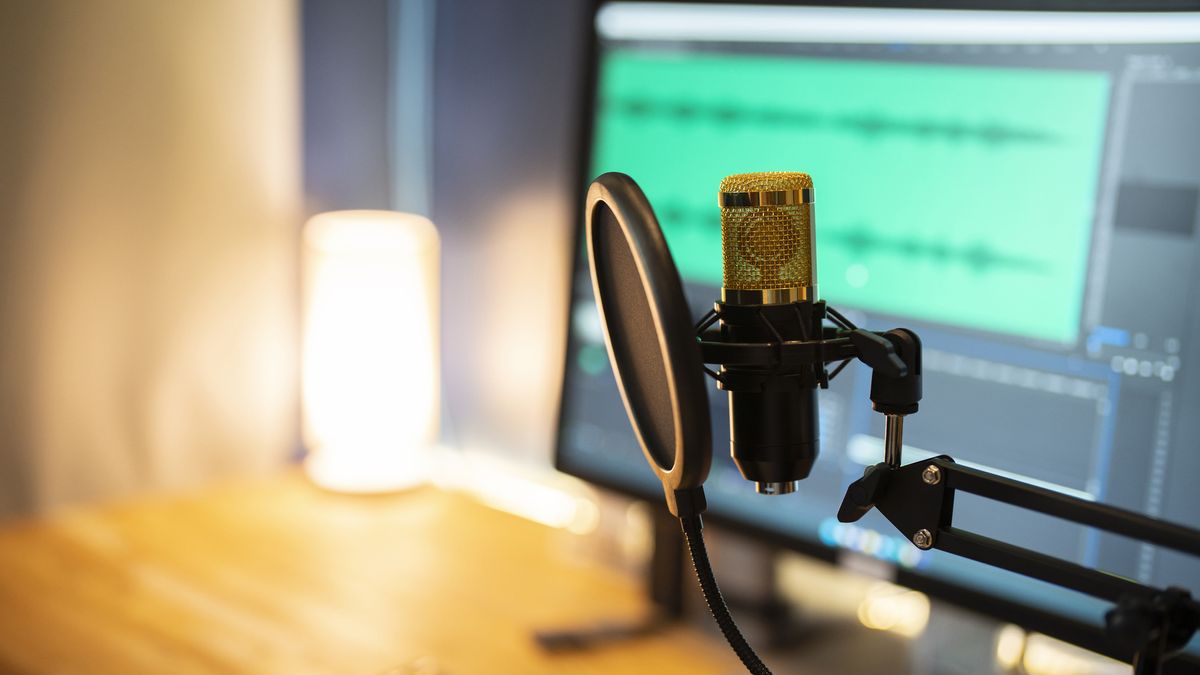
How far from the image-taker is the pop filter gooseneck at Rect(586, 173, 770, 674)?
48cm

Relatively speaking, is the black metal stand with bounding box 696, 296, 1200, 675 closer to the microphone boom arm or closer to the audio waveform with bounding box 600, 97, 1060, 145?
the microphone boom arm

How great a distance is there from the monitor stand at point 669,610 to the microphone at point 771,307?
0.55 meters

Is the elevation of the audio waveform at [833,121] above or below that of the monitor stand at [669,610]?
above

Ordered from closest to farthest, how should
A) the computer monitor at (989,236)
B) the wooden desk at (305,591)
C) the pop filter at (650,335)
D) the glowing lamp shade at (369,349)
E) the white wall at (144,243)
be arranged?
→ the pop filter at (650,335) < the computer monitor at (989,236) < the wooden desk at (305,591) < the white wall at (144,243) < the glowing lamp shade at (369,349)

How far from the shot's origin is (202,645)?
3.49 ft

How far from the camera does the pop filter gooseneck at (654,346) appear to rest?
483 millimetres

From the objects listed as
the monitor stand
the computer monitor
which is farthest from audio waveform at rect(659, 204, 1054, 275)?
the monitor stand

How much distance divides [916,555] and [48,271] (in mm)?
1010

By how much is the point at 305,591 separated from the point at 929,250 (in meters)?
0.69

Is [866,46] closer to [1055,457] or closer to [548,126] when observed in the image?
[1055,457]

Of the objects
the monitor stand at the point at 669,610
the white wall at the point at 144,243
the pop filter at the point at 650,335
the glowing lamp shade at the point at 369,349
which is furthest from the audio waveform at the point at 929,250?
the white wall at the point at 144,243

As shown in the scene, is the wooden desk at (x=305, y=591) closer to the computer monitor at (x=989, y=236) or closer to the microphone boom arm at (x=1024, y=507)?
the computer monitor at (x=989, y=236)

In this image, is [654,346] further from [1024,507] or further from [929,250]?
[929,250]

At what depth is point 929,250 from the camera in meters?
0.90
